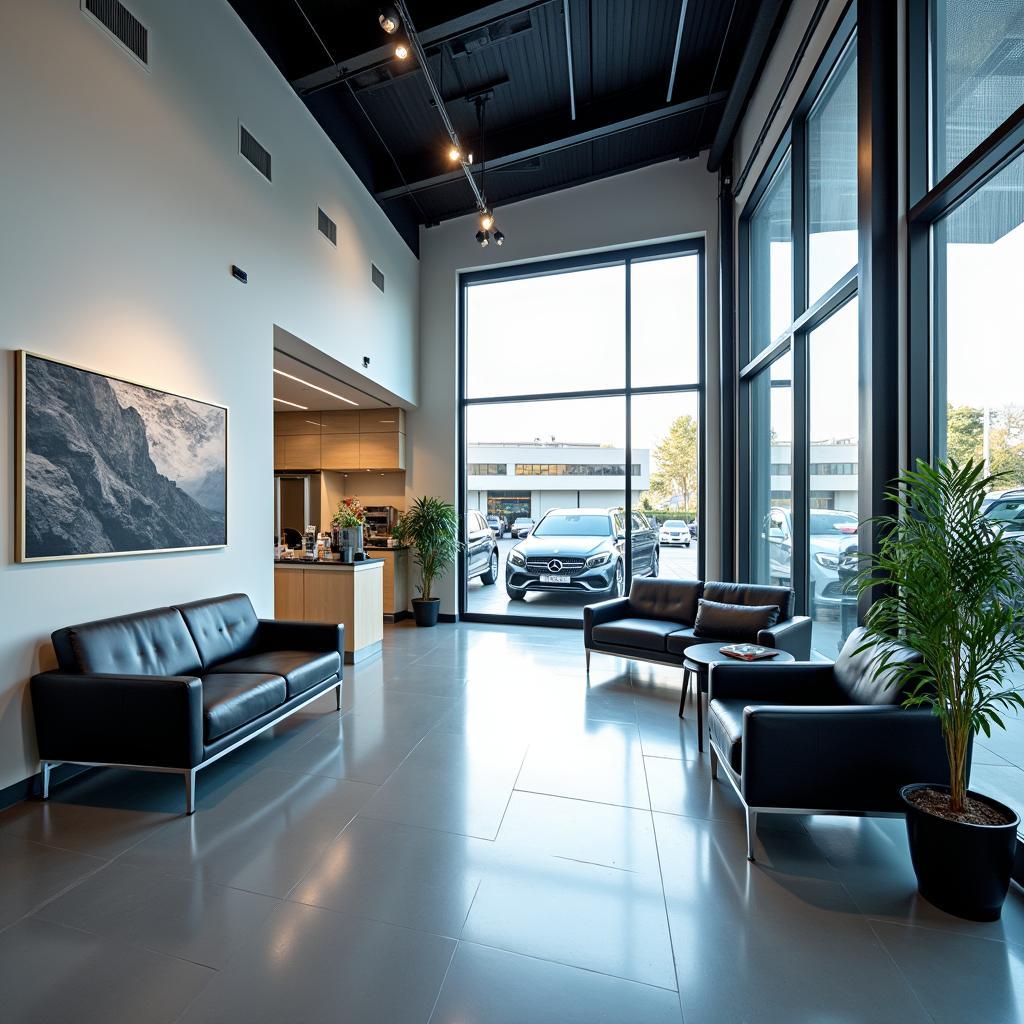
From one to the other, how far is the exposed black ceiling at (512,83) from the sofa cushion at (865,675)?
15.2ft

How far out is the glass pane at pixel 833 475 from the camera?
11.3 ft

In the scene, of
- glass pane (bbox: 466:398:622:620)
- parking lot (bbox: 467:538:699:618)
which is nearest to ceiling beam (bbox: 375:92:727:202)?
glass pane (bbox: 466:398:622:620)

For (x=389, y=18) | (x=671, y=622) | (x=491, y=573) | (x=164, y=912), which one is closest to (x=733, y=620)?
(x=671, y=622)

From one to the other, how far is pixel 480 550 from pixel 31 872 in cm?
577

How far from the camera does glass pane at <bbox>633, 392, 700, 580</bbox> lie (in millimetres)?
6348

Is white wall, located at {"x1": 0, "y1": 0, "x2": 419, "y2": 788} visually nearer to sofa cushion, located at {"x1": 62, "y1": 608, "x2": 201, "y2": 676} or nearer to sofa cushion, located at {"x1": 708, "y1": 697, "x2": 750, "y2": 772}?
sofa cushion, located at {"x1": 62, "y1": 608, "x2": 201, "y2": 676}

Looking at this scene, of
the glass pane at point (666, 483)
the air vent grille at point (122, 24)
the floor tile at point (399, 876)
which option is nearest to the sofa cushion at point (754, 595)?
the glass pane at point (666, 483)

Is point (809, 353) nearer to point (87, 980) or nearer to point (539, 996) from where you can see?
point (539, 996)

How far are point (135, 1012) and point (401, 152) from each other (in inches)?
278

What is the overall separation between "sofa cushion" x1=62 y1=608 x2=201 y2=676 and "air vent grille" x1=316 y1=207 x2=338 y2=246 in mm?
3616

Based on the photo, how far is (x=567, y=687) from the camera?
437 centimetres

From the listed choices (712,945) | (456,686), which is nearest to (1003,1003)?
(712,945)

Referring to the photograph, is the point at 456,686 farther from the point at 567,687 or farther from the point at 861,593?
the point at 861,593

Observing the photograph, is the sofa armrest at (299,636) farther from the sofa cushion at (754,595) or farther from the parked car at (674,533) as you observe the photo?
the parked car at (674,533)
